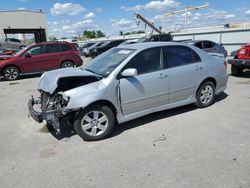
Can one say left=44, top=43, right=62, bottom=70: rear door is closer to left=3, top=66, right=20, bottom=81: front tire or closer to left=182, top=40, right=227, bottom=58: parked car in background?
left=3, top=66, right=20, bottom=81: front tire

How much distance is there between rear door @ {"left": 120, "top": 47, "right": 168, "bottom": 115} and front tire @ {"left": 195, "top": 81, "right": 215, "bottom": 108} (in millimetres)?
1083

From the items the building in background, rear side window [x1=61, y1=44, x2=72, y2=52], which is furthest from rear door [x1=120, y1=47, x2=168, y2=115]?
the building in background

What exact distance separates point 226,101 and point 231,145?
2.68 m

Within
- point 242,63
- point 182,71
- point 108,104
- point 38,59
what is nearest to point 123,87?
point 108,104

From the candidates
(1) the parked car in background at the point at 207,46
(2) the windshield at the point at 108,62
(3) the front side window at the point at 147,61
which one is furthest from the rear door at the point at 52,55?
(3) the front side window at the point at 147,61

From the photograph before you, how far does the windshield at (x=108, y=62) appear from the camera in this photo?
4.30 m

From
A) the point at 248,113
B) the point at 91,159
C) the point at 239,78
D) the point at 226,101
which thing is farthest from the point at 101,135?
the point at 239,78

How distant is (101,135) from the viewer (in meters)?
4.00

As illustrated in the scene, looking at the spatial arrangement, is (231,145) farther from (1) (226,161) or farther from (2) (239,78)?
(2) (239,78)

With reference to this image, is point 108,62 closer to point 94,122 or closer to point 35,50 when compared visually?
point 94,122

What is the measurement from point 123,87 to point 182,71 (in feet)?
5.03

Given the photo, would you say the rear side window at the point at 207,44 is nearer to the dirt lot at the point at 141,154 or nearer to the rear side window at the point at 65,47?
the rear side window at the point at 65,47

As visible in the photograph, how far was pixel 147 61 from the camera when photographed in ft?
14.7

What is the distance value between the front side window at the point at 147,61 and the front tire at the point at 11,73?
8448 mm
